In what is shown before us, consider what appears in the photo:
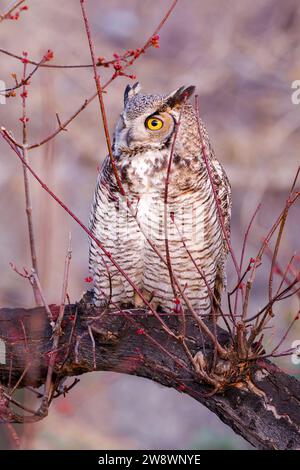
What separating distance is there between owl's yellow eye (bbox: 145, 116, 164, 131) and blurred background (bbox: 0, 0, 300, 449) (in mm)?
3175

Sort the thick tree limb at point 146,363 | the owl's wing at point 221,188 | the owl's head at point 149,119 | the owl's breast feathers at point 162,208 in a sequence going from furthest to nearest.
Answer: the owl's wing at point 221,188 → the owl's breast feathers at point 162,208 → the owl's head at point 149,119 → the thick tree limb at point 146,363

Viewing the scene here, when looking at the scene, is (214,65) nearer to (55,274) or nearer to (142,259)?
(55,274)

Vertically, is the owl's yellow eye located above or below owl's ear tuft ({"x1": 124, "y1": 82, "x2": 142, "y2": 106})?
below

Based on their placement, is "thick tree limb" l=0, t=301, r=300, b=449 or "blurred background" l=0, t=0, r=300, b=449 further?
"blurred background" l=0, t=0, r=300, b=449

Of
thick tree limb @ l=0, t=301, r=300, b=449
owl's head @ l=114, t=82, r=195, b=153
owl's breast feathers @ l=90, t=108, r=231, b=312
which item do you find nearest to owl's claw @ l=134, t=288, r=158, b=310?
owl's breast feathers @ l=90, t=108, r=231, b=312

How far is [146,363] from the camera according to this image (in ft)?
8.20

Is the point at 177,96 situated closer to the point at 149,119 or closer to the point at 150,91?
the point at 149,119

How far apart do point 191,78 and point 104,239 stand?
3.75 meters

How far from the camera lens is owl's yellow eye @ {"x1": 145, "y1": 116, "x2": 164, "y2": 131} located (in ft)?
8.79

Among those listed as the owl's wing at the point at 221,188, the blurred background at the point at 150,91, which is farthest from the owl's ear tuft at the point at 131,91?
the blurred background at the point at 150,91

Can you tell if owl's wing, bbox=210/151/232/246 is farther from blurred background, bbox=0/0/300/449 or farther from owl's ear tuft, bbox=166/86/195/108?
blurred background, bbox=0/0/300/449

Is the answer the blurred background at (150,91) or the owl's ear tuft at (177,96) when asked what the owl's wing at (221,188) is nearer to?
the owl's ear tuft at (177,96)

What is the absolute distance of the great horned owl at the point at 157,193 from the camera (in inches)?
106
